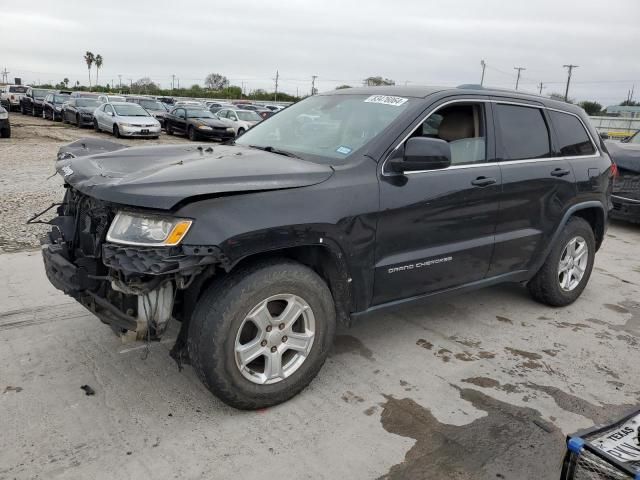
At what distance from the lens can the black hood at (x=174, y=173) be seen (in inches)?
105

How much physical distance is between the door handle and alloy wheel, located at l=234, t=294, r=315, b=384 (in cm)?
157

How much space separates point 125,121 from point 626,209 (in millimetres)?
17842

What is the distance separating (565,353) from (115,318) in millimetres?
3167

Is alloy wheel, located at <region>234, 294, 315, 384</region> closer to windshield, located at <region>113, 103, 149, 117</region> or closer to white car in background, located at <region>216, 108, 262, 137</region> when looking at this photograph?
white car in background, located at <region>216, 108, 262, 137</region>

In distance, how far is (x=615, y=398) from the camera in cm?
339

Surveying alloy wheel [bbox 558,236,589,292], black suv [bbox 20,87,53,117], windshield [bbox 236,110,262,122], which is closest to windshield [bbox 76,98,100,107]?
black suv [bbox 20,87,53,117]

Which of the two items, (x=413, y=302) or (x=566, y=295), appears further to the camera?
(x=566, y=295)

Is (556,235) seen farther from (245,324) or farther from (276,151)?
(245,324)

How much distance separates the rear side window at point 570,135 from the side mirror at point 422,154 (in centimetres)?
180

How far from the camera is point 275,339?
9.87ft

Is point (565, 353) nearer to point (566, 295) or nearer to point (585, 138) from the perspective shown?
point (566, 295)

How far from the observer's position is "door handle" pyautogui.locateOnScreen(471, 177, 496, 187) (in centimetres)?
377

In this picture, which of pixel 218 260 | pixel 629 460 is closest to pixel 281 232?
pixel 218 260

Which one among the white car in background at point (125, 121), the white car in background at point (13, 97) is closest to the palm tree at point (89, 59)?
the white car in background at point (13, 97)
